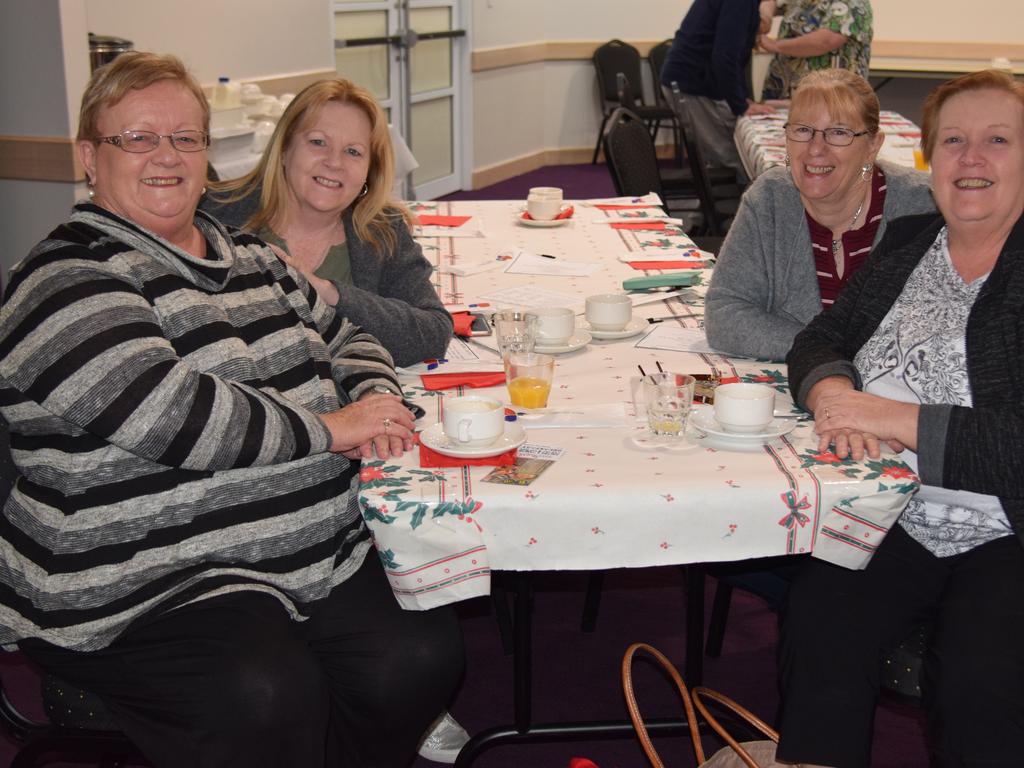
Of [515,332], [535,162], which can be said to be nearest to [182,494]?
[515,332]

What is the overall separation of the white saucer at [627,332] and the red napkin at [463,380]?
0.28 meters

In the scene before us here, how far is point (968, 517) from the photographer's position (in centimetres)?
181

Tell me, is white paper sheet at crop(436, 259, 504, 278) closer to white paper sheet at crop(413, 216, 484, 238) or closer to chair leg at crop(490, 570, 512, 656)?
white paper sheet at crop(413, 216, 484, 238)

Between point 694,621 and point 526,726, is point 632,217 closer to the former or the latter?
point 694,621

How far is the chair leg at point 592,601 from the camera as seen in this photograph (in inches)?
106

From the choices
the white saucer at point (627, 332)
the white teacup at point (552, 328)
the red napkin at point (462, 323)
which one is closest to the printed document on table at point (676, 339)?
the white saucer at point (627, 332)

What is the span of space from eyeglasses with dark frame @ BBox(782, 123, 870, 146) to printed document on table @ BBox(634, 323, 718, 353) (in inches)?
17.7

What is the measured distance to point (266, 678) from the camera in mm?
1588

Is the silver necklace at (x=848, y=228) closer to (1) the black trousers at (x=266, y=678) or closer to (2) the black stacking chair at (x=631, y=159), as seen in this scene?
(1) the black trousers at (x=266, y=678)

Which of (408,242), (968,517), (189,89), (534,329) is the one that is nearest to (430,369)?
(534,329)

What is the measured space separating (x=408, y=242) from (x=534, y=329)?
1.47 ft

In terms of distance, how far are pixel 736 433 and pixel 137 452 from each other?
0.87m

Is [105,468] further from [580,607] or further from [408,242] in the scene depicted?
[580,607]

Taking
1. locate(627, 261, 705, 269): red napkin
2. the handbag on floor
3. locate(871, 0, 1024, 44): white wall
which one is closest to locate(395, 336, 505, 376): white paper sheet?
the handbag on floor
